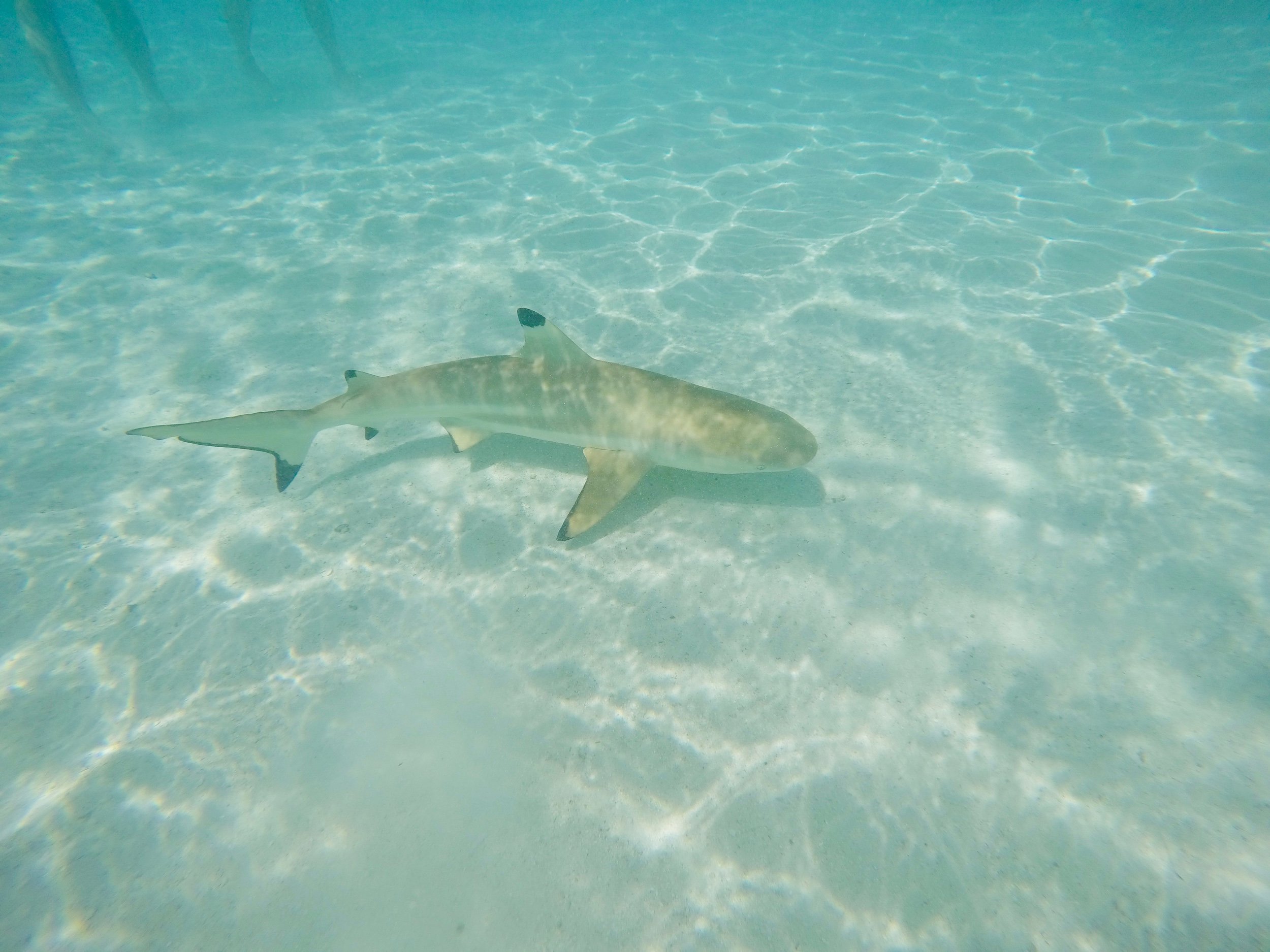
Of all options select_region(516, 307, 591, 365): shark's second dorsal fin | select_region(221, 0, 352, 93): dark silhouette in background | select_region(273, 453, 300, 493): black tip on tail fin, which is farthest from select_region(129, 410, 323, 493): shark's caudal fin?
select_region(221, 0, 352, 93): dark silhouette in background

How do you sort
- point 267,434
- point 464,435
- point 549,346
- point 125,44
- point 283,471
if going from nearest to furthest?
1. point 549,346
2. point 267,434
3. point 283,471
4. point 464,435
5. point 125,44

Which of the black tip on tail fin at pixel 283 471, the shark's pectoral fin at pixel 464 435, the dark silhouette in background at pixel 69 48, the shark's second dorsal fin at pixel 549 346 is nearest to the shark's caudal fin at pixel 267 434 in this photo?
the black tip on tail fin at pixel 283 471

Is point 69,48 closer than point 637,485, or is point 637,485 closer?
point 637,485

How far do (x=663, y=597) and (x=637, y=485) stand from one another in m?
1.19

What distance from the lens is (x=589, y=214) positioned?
1110 centimetres

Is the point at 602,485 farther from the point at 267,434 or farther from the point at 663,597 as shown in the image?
the point at 267,434

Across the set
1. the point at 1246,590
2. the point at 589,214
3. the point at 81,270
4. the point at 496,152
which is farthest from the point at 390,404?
the point at 496,152

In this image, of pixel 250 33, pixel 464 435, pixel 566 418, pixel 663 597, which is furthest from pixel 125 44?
pixel 663 597

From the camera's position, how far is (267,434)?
18.5 feet

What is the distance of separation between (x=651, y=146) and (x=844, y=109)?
6.38m

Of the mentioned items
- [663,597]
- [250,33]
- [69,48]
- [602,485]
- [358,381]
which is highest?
[250,33]

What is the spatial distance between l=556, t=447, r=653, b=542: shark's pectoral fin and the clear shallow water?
47cm

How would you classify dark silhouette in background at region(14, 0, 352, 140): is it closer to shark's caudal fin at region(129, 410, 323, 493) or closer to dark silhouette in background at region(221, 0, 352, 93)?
dark silhouette in background at region(221, 0, 352, 93)

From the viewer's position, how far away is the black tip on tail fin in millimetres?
5832
